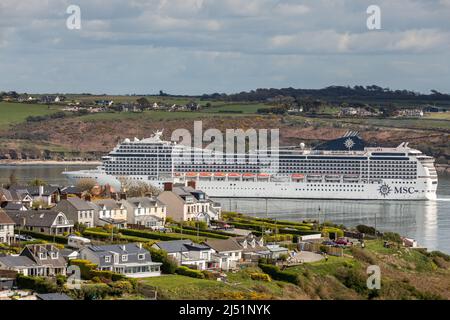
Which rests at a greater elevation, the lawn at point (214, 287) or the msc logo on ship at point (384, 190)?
the lawn at point (214, 287)

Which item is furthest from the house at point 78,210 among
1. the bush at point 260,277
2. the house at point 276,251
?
the bush at point 260,277

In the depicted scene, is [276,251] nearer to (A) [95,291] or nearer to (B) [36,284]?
(A) [95,291]

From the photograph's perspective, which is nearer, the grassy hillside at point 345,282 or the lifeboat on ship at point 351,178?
the grassy hillside at point 345,282

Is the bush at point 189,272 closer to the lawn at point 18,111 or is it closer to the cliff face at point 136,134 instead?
the cliff face at point 136,134

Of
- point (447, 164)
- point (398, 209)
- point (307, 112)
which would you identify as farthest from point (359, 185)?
point (307, 112)

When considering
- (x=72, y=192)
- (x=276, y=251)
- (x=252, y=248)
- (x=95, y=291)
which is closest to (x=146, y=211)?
(x=72, y=192)

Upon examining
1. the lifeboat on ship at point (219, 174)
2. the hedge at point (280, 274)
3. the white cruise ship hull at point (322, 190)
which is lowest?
the white cruise ship hull at point (322, 190)

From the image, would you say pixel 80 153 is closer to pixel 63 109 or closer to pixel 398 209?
pixel 63 109
